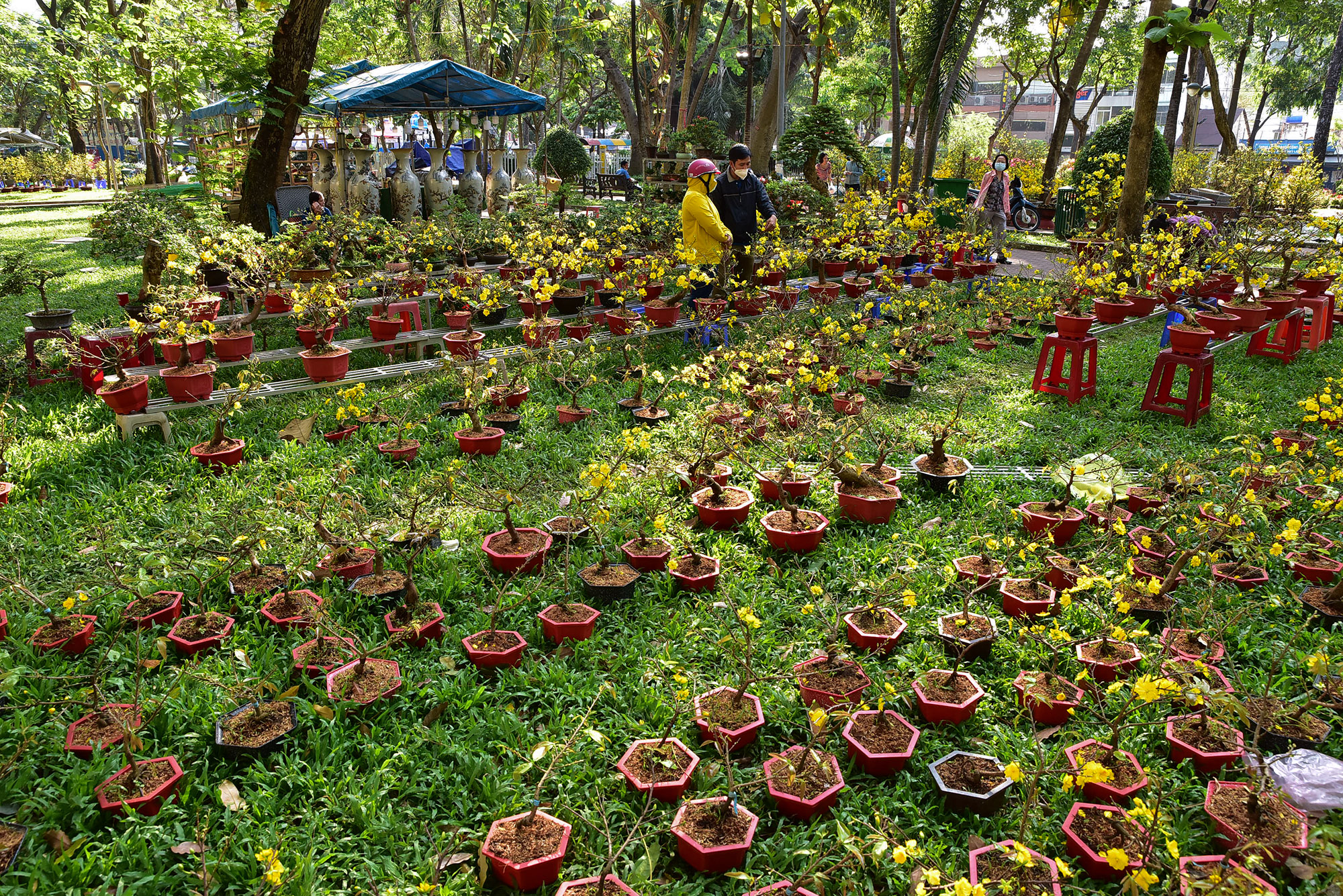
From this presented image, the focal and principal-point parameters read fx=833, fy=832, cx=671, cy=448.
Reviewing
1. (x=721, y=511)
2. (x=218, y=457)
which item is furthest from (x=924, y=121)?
(x=218, y=457)

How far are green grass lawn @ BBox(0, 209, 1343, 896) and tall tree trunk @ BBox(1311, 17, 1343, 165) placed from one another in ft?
59.2

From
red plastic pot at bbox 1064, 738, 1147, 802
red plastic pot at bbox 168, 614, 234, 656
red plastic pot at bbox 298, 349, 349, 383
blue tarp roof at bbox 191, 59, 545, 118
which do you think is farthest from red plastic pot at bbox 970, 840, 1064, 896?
blue tarp roof at bbox 191, 59, 545, 118

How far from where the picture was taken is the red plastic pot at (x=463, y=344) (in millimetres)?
6914

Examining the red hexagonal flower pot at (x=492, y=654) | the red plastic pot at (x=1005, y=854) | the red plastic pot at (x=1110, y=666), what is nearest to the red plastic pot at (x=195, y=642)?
the red hexagonal flower pot at (x=492, y=654)

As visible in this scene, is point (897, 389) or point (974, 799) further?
point (897, 389)

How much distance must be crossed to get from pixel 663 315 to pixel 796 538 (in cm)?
419

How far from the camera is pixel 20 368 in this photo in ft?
21.8

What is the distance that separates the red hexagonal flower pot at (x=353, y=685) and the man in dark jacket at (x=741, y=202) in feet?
20.1

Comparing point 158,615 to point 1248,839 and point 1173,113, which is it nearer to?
point 1248,839

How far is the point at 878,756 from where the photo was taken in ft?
10.1

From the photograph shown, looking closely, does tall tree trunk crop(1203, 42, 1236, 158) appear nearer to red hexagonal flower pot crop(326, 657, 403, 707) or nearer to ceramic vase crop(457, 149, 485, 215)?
ceramic vase crop(457, 149, 485, 215)

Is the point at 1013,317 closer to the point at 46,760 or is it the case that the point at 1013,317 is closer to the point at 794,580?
the point at 794,580

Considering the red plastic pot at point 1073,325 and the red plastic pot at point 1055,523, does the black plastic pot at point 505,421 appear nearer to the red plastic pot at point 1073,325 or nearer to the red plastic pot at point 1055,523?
the red plastic pot at point 1055,523

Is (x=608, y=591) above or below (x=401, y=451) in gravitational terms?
below
